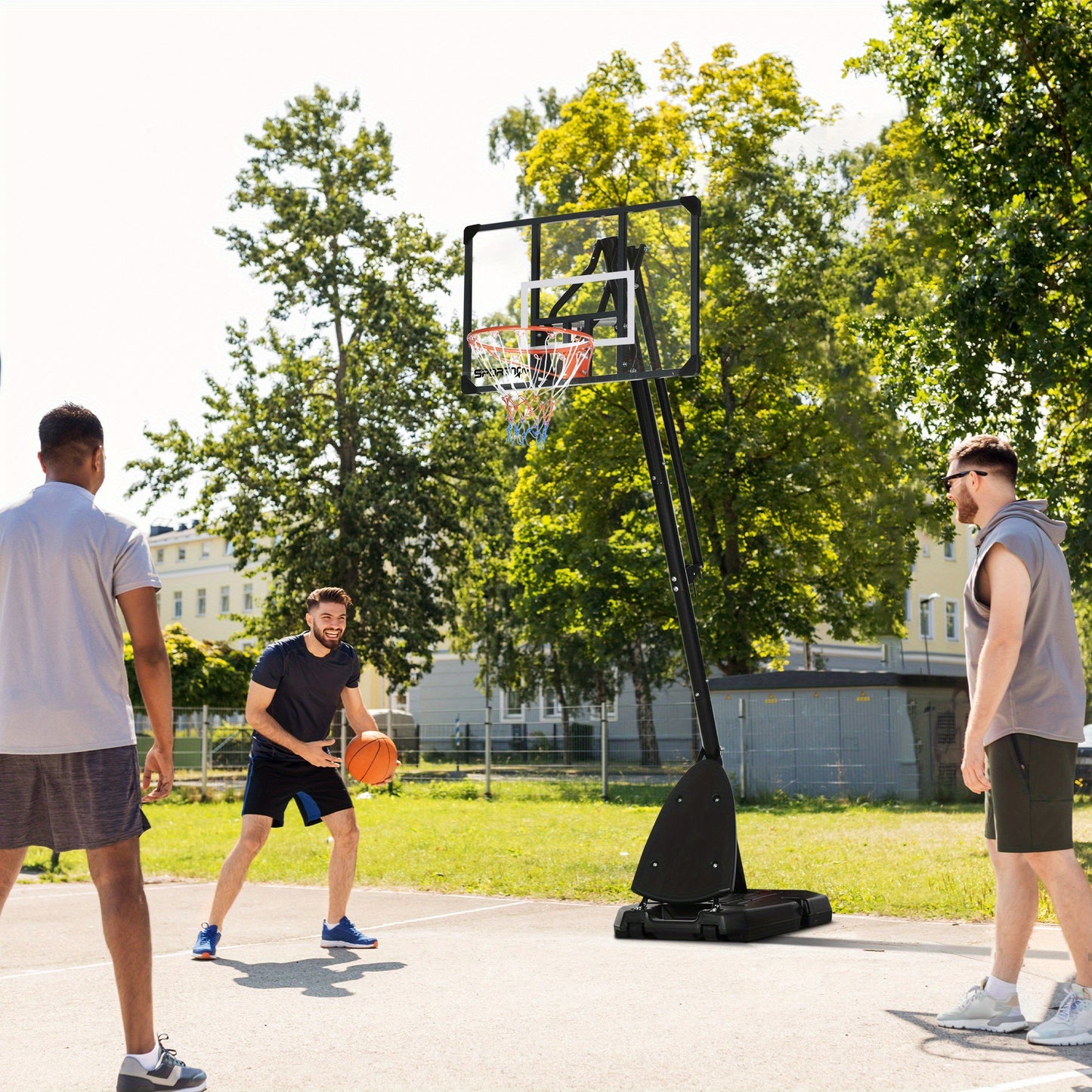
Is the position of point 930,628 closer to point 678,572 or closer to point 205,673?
point 205,673

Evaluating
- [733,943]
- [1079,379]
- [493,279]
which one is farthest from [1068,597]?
[1079,379]

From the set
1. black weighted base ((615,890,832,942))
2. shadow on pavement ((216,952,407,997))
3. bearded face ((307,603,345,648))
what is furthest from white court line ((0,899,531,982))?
bearded face ((307,603,345,648))

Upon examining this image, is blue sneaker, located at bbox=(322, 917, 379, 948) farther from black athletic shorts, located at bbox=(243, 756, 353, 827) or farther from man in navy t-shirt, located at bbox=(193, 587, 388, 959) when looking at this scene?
black athletic shorts, located at bbox=(243, 756, 353, 827)

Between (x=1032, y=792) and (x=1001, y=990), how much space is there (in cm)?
89

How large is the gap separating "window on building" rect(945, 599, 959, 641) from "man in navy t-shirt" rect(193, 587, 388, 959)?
58949 millimetres

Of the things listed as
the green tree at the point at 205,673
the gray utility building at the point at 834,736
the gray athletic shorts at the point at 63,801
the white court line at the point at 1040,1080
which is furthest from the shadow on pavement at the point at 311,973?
the green tree at the point at 205,673

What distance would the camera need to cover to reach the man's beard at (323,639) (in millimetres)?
8688

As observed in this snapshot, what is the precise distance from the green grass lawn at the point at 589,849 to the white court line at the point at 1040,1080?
4328mm

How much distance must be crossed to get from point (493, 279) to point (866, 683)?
15386 millimetres

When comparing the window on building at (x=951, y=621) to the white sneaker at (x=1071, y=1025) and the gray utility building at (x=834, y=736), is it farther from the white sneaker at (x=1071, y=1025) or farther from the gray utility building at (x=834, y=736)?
the white sneaker at (x=1071, y=1025)

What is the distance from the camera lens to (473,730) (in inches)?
1113

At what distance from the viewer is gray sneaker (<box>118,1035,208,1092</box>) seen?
15.7ft

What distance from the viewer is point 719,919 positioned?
828 cm

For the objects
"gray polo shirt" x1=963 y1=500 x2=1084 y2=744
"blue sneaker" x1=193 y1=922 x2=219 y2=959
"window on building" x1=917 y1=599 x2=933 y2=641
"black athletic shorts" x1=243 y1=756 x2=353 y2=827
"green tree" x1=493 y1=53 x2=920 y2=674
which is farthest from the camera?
"window on building" x1=917 y1=599 x2=933 y2=641
